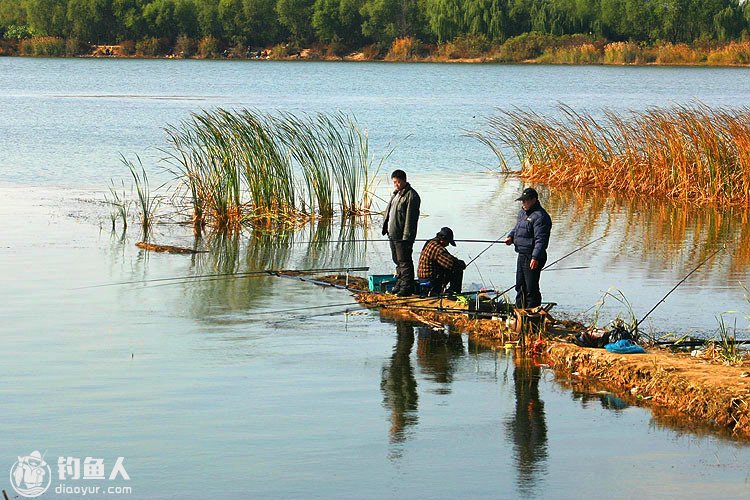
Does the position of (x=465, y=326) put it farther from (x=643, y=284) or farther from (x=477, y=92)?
(x=477, y=92)

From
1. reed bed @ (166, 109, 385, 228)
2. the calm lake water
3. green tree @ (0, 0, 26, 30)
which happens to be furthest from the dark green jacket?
green tree @ (0, 0, 26, 30)

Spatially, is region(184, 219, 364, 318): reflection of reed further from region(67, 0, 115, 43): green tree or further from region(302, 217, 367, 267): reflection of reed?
region(67, 0, 115, 43): green tree

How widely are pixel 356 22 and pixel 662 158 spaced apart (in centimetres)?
7910

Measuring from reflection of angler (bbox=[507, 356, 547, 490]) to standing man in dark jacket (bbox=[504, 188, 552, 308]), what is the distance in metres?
1.17

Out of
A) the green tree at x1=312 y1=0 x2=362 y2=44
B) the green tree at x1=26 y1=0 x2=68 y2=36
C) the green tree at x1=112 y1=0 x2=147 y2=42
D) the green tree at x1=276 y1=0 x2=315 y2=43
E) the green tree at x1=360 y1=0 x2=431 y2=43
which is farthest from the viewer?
the green tree at x1=112 y1=0 x2=147 y2=42

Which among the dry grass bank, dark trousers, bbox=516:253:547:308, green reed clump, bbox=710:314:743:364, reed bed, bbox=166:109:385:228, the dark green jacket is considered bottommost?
the dry grass bank

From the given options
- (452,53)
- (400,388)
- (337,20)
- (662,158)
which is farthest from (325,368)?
(337,20)

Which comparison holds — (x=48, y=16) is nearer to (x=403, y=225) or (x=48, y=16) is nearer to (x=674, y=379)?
(x=403, y=225)

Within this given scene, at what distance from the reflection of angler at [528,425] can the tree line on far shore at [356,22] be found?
8304 centimetres

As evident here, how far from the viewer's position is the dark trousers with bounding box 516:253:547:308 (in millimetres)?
12188

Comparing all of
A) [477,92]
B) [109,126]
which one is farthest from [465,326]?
[477,92]

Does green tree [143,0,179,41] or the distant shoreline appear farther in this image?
green tree [143,0,179,41]

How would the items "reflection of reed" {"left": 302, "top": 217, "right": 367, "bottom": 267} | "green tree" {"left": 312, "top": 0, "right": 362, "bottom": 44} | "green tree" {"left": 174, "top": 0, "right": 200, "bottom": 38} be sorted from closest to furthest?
"reflection of reed" {"left": 302, "top": 217, "right": 367, "bottom": 267}
"green tree" {"left": 312, "top": 0, "right": 362, "bottom": 44}
"green tree" {"left": 174, "top": 0, "right": 200, "bottom": 38}

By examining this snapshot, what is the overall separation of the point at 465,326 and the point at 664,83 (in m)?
56.1
